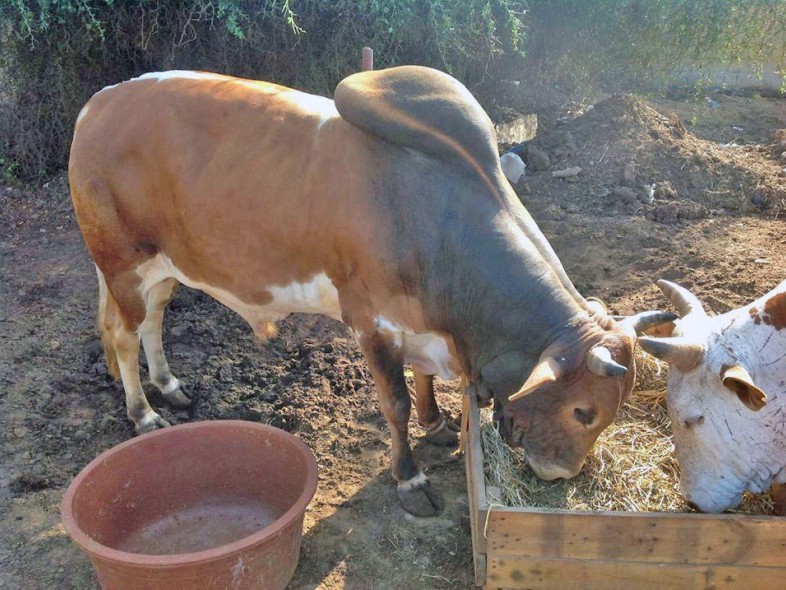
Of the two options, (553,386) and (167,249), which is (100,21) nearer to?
(167,249)

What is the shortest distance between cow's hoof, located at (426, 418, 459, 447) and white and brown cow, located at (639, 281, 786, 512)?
139 cm

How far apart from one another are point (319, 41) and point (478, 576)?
17.0ft

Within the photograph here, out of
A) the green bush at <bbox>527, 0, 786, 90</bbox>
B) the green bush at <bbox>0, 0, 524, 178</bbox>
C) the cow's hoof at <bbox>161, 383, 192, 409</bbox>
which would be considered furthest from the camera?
the green bush at <bbox>527, 0, 786, 90</bbox>

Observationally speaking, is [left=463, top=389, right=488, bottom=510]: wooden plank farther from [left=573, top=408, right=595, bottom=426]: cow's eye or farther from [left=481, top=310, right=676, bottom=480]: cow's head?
[left=573, top=408, right=595, bottom=426]: cow's eye

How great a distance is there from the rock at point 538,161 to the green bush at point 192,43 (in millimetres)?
1152

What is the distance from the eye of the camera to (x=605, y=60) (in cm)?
872

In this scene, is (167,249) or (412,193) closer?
(412,193)

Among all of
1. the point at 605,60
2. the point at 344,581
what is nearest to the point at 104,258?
the point at 344,581

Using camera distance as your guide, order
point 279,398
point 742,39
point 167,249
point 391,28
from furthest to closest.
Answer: point 742,39
point 391,28
point 279,398
point 167,249

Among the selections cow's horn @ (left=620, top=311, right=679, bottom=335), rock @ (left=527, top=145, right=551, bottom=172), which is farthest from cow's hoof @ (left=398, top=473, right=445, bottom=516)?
rock @ (left=527, top=145, right=551, bottom=172)

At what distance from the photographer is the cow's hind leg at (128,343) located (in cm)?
418

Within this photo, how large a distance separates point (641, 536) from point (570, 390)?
0.60m

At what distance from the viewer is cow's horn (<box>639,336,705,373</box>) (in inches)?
116

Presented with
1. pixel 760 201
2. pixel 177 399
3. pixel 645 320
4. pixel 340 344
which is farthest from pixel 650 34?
pixel 177 399
